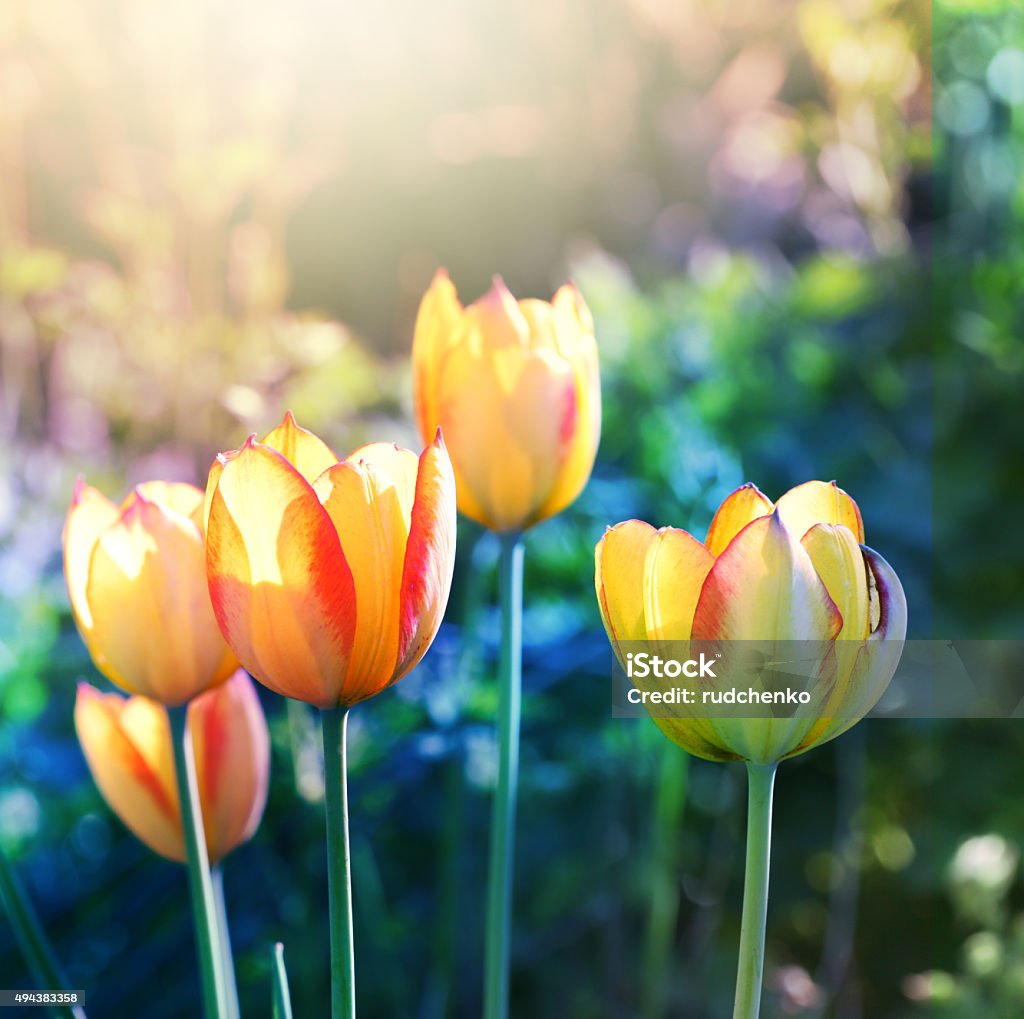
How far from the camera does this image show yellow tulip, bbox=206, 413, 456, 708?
0.21 metres

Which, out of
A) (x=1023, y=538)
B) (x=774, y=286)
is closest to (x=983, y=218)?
(x=774, y=286)

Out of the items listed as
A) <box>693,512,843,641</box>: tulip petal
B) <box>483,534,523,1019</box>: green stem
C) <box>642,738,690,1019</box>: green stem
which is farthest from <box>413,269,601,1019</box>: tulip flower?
<box>642,738,690,1019</box>: green stem

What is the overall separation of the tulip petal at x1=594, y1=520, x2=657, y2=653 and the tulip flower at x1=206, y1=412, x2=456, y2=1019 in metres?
0.03

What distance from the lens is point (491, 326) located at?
31 centimetres

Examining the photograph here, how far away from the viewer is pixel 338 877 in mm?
204

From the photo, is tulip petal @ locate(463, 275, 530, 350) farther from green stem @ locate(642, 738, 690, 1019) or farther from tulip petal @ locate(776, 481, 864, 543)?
green stem @ locate(642, 738, 690, 1019)

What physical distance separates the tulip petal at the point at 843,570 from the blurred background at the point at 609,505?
0.74ft

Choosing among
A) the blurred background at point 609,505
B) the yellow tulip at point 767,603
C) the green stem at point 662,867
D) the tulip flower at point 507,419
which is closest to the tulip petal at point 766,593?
the yellow tulip at point 767,603

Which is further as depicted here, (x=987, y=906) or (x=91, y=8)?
(x=91, y=8)

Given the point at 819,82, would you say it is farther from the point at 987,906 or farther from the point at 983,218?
the point at 987,906

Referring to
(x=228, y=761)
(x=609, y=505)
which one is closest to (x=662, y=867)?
(x=609, y=505)

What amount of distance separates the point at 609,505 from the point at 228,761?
377mm

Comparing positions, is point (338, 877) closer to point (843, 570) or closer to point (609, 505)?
point (843, 570)

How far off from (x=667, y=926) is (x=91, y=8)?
1133mm
